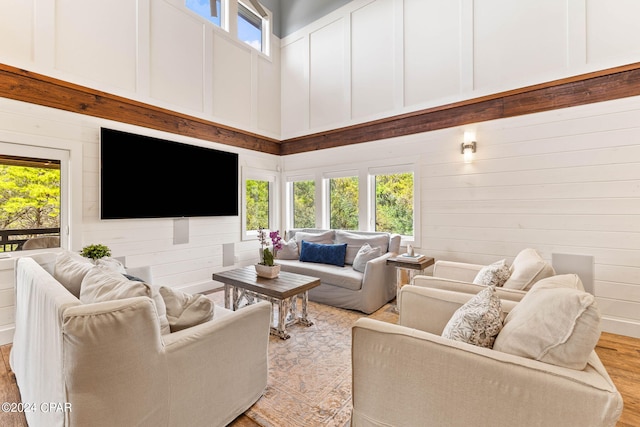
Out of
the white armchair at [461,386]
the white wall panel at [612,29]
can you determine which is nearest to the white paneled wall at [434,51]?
the white wall panel at [612,29]

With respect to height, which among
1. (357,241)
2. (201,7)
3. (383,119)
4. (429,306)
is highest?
(201,7)

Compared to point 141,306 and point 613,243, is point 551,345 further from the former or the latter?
point 613,243

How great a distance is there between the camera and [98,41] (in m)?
3.30

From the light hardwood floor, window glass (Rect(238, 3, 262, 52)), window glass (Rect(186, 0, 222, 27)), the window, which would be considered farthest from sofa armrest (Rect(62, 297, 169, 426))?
window glass (Rect(238, 3, 262, 52))

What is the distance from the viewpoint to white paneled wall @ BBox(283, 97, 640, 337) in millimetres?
2854

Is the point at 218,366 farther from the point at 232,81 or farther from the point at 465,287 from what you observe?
the point at 232,81

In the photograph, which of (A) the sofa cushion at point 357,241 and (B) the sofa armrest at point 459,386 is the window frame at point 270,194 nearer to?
(A) the sofa cushion at point 357,241

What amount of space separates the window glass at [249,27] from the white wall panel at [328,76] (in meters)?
1.04

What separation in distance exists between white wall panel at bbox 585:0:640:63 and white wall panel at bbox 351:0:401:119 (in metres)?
2.20

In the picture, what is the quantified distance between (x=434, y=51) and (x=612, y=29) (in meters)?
1.80

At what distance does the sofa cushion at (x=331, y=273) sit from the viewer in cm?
351

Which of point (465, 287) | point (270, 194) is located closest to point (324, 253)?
point (270, 194)

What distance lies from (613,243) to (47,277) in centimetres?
479

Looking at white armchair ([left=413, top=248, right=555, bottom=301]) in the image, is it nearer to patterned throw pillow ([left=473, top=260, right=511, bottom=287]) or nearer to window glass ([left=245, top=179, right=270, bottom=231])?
patterned throw pillow ([left=473, top=260, right=511, bottom=287])
